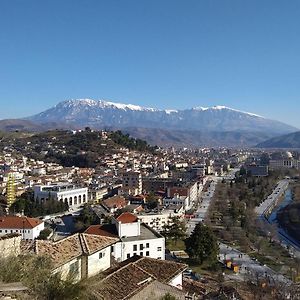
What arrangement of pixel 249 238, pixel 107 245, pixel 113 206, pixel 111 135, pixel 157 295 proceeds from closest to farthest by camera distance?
pixel 157 295 → pixel 107 245 → pixel 249 238 → pixel 113 206 → pixel 111 135

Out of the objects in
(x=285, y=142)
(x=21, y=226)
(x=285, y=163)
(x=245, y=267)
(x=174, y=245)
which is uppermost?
(x=21, y=226)

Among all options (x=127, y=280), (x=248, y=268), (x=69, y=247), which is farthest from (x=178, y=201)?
(x=127, y=280)

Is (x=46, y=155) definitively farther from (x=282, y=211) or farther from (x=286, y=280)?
(x=286, y=280)

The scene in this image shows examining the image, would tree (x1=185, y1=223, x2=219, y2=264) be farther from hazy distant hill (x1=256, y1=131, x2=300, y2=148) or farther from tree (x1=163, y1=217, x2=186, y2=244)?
hazy distant hill (x1=256, y1=131, x2=300, y2=148)

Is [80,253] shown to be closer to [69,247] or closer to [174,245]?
[69,247]

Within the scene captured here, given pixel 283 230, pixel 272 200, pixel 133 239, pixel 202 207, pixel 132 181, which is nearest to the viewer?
pixel 133 239

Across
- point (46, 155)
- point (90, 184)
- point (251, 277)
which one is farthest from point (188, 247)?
point (46, 155)
